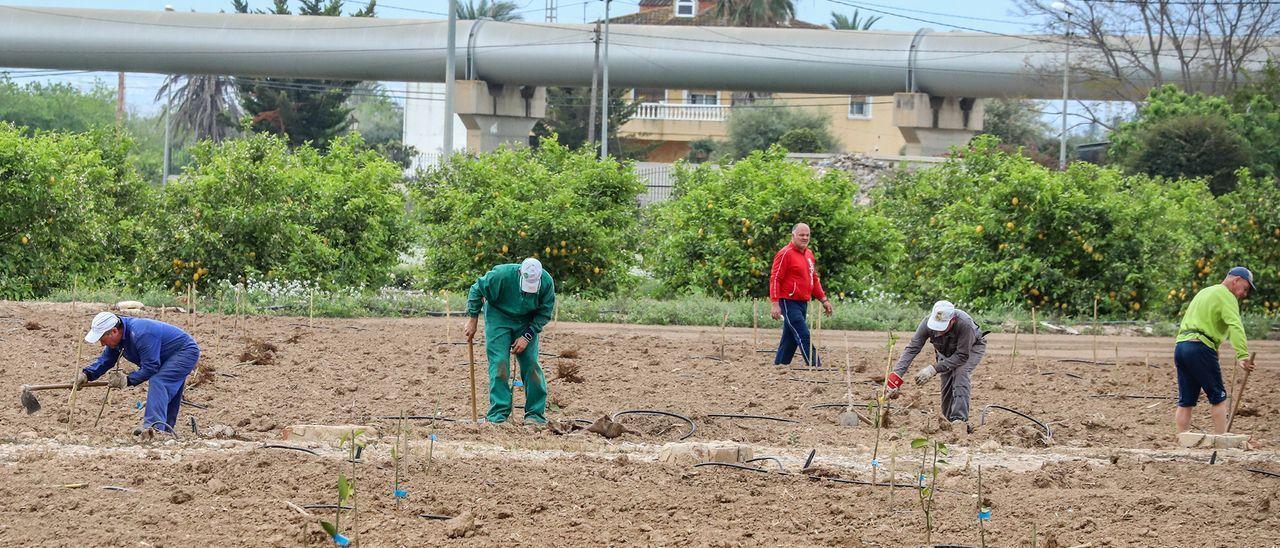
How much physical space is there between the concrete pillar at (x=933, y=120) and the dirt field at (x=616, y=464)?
21.7m

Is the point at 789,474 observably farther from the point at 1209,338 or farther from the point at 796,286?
the point at 796,286

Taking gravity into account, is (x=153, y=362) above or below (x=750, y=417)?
above

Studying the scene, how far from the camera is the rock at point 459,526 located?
6541 mm

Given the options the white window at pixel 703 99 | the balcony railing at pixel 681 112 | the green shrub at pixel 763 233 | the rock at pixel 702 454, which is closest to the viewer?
the rock at pixel 702 454

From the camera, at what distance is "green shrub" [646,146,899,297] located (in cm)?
1911

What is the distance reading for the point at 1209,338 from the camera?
984 cm

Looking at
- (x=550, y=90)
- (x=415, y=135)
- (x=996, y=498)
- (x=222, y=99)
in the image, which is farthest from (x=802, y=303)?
(x=415, y=135)

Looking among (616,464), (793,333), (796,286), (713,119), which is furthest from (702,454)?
(713,119)

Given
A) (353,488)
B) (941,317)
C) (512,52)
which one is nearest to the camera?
(353,488)

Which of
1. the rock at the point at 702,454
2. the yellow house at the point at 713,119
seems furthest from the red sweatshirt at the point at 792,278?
the yellow house at the point at 713,119

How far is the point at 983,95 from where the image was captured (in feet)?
114

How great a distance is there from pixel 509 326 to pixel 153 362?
2.39 meters

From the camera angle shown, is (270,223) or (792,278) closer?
(792,278)

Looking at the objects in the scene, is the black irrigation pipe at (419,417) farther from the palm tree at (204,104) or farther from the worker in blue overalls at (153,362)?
the palm tree at (204,104)
